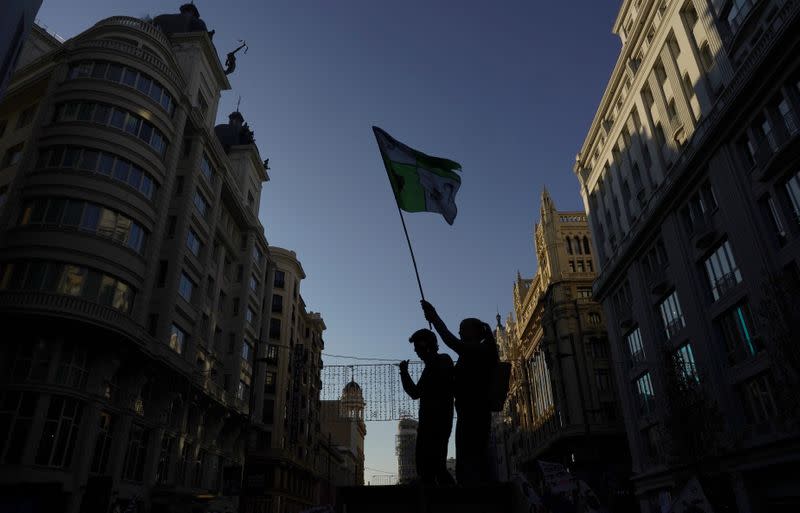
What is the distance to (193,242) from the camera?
3891 cm

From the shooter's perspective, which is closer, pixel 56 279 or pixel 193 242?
pixel 56 279

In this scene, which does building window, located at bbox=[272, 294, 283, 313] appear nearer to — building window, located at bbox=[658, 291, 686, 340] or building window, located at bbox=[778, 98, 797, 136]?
building window, located at bbox=[658, 291, 686, 340]

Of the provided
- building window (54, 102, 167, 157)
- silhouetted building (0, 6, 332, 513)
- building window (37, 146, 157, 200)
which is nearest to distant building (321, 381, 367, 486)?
silhouetted building (0, 6, 332, 513)

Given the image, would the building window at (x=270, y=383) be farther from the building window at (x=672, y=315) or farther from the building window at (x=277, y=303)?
the building window at (x=672, y=315)

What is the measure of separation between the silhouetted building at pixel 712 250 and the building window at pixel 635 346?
0.22 meters

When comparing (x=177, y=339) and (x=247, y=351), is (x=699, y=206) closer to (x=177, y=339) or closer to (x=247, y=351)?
(x=177, y=339)

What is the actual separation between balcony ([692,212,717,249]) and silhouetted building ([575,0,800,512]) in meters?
0.13

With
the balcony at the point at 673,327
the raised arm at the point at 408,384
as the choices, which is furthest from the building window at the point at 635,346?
the raised arm at the point at 408,384

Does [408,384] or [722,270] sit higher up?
[722,270]

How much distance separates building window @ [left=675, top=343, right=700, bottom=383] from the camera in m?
29.3

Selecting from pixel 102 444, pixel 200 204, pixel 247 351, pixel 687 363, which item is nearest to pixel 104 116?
pixel 200 204

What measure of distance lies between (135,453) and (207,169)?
21.6 m

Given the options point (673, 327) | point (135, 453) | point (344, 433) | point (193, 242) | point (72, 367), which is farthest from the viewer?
point (344, 433)

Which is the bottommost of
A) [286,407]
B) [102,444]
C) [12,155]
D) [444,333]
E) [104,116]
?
[444,333]
